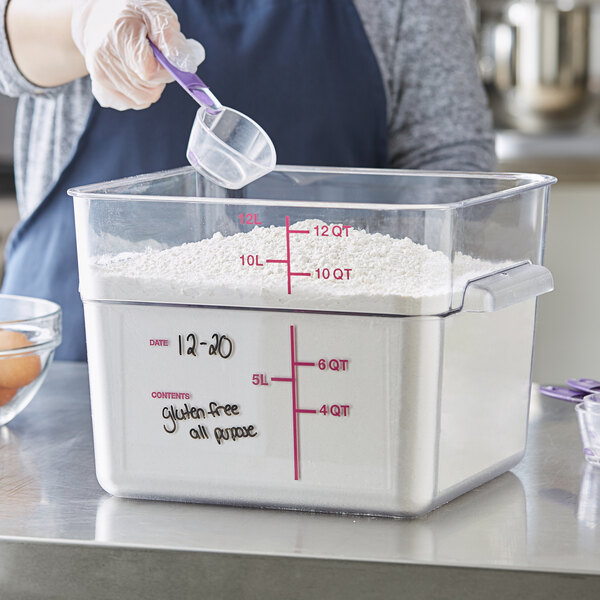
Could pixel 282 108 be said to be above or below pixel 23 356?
above

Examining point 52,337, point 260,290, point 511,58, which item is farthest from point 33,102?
point 511,58

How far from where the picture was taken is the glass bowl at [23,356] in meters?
0.80

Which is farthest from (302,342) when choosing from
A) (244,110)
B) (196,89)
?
(244,110)

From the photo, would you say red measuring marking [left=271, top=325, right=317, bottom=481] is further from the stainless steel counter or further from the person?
the person

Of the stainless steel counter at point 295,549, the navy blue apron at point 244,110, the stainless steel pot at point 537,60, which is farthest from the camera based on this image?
the stainless steel pot at point 537,60

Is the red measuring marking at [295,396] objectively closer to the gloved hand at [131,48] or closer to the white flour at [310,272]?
the white flour at [310,272]

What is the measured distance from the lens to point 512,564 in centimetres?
56

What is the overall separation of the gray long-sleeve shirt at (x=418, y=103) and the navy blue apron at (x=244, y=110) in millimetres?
29

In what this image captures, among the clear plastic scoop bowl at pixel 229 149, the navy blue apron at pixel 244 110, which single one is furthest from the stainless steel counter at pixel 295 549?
the navy blue apron at pixel 244 110

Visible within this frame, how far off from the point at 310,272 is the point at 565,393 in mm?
312

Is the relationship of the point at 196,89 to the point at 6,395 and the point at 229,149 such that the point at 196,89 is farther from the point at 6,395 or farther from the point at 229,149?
the point at 6,395

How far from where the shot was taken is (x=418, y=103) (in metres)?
1.22

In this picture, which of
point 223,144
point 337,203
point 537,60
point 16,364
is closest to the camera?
point 337,203

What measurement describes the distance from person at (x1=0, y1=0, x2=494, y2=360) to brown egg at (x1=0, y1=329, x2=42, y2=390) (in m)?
0.34
